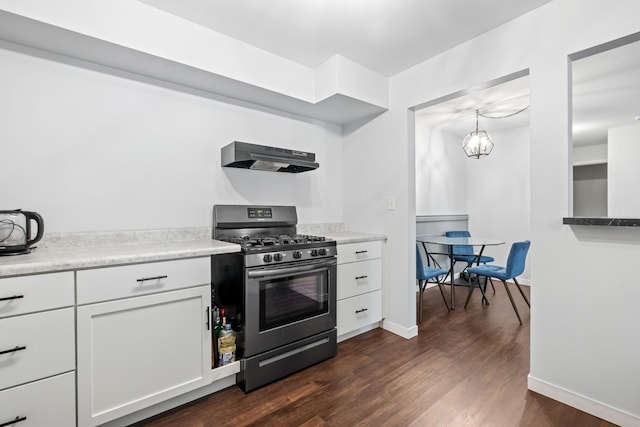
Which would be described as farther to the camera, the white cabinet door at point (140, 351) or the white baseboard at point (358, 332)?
the white baseboard at point (358, 332)

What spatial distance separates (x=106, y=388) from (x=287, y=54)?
2.43 meters

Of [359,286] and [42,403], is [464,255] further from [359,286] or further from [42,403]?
[42,403]

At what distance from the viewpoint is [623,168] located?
456cm

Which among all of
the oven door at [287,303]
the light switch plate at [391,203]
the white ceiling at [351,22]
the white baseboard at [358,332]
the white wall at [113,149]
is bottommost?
the white baseboard at [358,332]

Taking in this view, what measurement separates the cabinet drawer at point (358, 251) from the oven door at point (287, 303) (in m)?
0.21

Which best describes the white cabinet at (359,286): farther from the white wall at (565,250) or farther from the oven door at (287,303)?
the white wall at (565,250)

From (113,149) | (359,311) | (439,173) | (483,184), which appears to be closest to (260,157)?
(113,149)

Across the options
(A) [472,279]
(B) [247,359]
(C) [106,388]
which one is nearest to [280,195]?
(B) [247,359]

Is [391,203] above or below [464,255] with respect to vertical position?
above

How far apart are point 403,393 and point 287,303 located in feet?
3.03

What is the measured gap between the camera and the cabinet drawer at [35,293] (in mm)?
1244

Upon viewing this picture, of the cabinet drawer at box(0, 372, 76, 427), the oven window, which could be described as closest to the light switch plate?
the oven window

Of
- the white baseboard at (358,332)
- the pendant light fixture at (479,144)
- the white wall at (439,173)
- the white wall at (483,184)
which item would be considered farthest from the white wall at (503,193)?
the white baseboard at (358,332)

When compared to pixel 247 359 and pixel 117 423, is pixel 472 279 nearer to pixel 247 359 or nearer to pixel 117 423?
pixel 247 359
